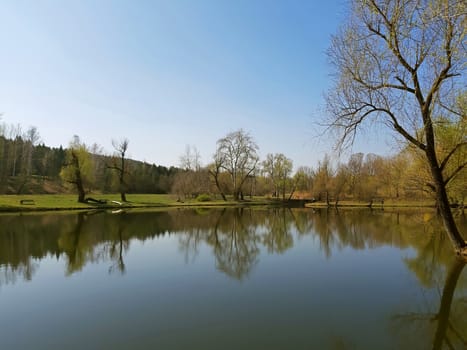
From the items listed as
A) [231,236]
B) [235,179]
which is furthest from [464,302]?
[235,179]

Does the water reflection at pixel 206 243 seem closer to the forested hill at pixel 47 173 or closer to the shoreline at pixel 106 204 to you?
the shoreline at pixel 106 204

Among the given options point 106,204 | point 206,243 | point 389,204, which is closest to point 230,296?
point 206,243

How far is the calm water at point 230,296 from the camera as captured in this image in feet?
16.9

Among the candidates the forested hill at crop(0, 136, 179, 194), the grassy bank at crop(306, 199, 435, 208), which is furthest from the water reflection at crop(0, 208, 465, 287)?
the grassy bank at crop(306, 199, 435, 208)

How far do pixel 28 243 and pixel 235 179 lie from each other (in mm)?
42906

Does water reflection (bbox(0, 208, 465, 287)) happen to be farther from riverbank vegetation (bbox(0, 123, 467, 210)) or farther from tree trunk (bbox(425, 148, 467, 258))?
riverbank vegetation (bbox(0, 123, 467, 210))

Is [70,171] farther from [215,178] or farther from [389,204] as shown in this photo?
[389,204]

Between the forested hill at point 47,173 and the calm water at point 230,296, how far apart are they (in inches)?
1400

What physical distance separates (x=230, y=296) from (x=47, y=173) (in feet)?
258

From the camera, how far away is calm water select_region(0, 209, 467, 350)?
516 centimetres

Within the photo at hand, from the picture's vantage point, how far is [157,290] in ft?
25.6

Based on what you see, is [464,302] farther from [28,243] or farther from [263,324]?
[28,243]

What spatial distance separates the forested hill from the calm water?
117ft

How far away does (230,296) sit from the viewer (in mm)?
7262
